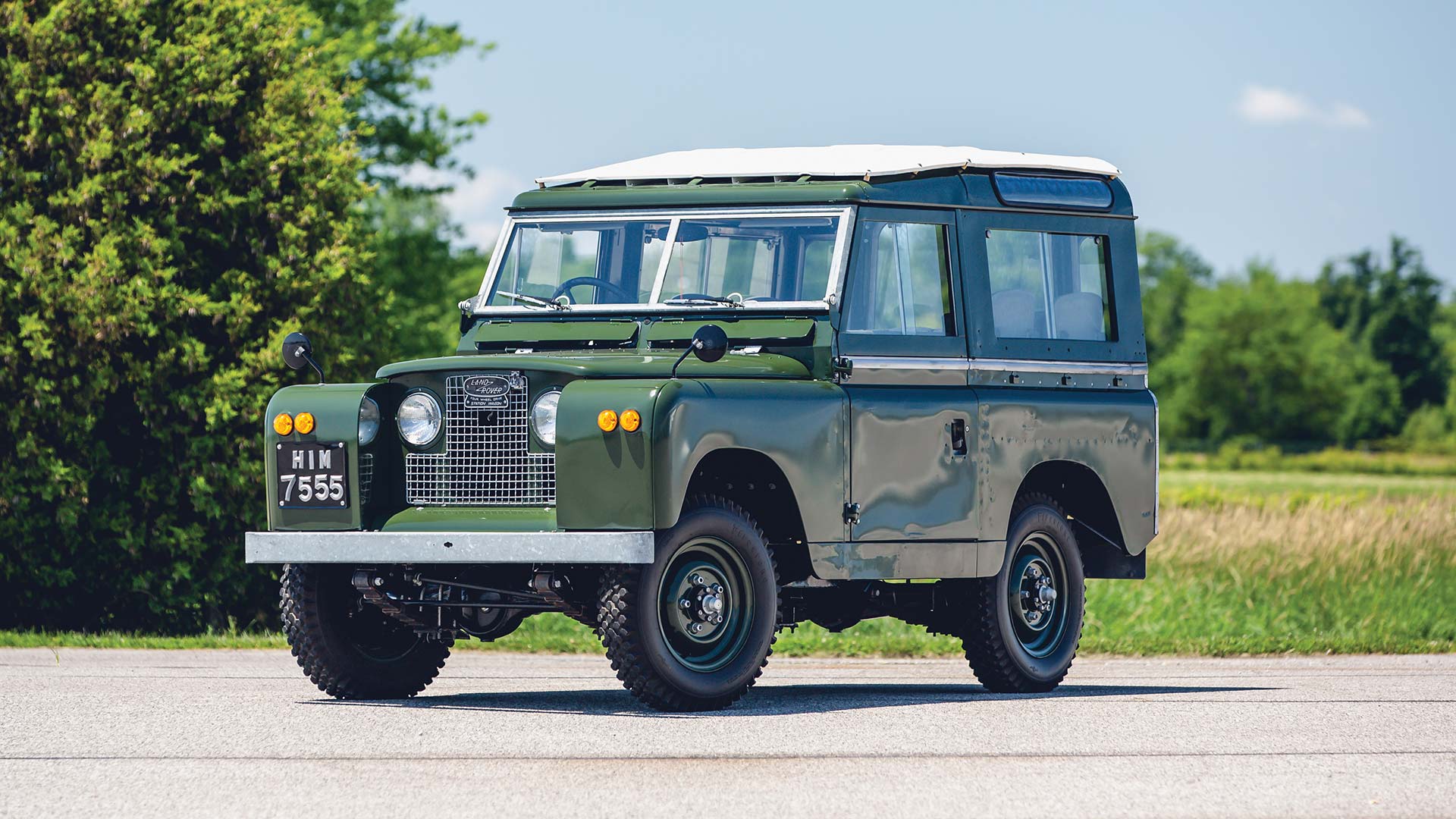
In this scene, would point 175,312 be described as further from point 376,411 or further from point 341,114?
point 376,411

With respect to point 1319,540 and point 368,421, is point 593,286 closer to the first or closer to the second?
point 368,421

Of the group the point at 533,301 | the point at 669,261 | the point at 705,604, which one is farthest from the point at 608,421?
the point at 533,301

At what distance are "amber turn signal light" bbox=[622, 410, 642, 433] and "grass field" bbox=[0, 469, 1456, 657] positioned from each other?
7157 mm

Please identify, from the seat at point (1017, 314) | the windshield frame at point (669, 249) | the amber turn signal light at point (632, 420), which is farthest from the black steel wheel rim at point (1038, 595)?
the amber turn signal light at point (632, 420)

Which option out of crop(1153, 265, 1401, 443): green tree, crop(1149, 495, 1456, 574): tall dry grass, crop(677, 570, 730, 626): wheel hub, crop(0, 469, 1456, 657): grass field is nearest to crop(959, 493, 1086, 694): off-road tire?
crop(677, 570, 730, 626): wheel hub

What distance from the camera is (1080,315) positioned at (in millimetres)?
13562

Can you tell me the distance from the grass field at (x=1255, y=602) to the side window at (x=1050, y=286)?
14.2ft

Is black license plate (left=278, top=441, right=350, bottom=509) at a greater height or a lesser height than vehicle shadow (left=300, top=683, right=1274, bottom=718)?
greater

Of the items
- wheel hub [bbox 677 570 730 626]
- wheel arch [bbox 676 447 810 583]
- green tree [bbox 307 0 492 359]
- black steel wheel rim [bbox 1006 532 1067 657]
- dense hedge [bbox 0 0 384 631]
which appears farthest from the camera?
green tree [bbox 307 0 492 359]

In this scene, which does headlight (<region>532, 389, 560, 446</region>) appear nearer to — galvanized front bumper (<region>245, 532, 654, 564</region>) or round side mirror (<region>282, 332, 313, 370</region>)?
galvanized front bumper (<region>245, 532, 654, 564</region>)

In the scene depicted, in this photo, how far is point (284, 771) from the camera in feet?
28.9

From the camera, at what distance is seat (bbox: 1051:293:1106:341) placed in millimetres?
13414

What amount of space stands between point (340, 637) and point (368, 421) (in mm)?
1191

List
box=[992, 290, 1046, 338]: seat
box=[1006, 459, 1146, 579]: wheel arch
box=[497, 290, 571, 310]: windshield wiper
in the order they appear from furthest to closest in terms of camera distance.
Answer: box=[1006, 459, 1146, 579]: wheel arch
box=[992, 290, 1046, 338]: seat
box=[497, 290, 571, 310]: windshield wiper
